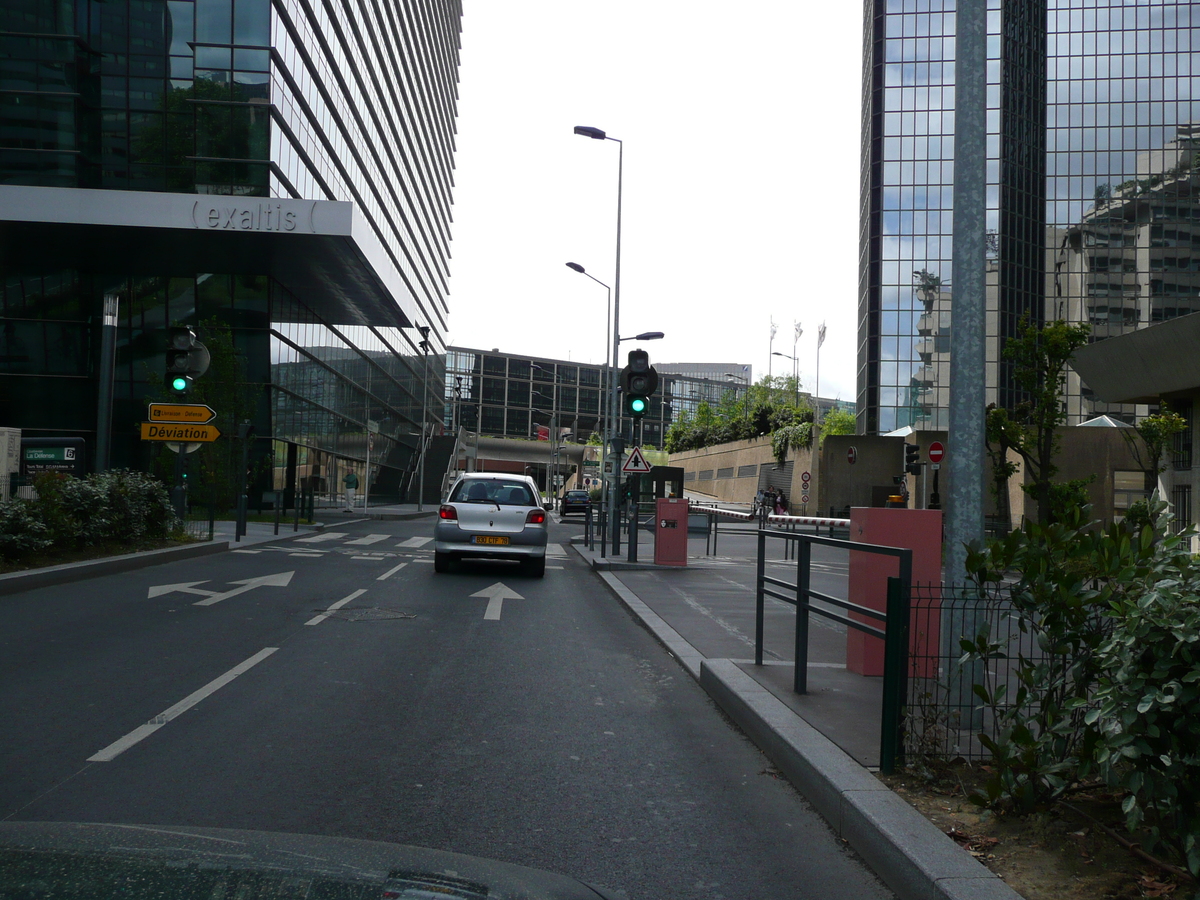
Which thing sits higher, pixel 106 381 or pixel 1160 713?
pixel 106 381

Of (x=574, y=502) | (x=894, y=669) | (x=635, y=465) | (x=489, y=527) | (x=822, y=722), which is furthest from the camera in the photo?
(x=574, y=502)

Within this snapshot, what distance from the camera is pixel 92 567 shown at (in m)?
14.0

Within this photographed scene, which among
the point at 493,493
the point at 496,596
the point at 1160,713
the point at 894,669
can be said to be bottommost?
the point at 496,596

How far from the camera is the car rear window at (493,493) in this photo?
53.6ft

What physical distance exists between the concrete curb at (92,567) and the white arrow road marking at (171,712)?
5588 mm

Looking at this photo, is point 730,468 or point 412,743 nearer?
point 412,743

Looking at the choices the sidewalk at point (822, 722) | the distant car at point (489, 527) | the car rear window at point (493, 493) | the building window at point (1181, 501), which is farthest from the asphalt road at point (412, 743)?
the building window at point (1181, 501)

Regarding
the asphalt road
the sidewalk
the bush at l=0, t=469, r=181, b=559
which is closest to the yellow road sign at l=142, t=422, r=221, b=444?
the bush at l=0, t=469, r=181, b=559

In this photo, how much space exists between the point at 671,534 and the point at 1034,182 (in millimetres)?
58155

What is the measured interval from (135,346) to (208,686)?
104 ft

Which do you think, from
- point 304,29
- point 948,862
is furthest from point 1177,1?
point 948,862

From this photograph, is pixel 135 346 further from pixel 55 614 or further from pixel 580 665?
pixel 580 665

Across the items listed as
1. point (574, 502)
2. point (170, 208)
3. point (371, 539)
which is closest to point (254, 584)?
point (371, 539)

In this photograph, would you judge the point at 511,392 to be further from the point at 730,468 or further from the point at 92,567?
the point at 92,567
